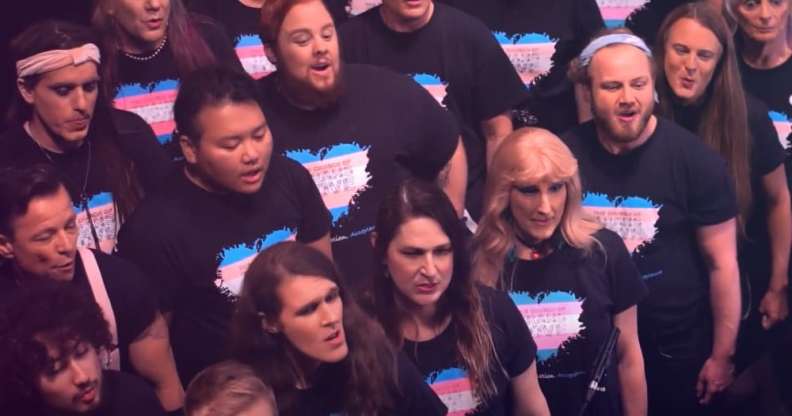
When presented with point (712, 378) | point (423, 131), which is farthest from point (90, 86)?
point (712, 378)

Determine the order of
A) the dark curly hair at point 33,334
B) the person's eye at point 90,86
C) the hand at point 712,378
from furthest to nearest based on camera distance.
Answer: the hand at point 712,378 < the person's eye at point 90,86 < the dark curly hair at point 33,334

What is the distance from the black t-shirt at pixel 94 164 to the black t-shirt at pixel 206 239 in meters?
0.18

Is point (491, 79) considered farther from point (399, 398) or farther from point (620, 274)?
point (399, 398)

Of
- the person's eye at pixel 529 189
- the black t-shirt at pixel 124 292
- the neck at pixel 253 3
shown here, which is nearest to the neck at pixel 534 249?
the person's eye at pixel 529 189

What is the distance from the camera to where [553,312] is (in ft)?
10.2

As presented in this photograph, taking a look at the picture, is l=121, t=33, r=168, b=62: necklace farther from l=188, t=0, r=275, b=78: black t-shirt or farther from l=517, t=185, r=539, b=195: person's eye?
l=517, t=185, r=539, b=195: person's eye

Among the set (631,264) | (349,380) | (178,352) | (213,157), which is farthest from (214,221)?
(631,264)

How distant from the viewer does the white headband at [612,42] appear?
11.5 ft

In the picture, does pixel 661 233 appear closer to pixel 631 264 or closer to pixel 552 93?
pixel 631 264

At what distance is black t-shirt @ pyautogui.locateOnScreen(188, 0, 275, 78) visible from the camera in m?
3.70

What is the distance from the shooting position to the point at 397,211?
112 inches

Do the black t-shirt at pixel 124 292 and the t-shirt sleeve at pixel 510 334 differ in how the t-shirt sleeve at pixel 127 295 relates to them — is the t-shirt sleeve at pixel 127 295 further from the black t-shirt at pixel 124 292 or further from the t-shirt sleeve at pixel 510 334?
the t-shirt sleeve at pixel 510 334

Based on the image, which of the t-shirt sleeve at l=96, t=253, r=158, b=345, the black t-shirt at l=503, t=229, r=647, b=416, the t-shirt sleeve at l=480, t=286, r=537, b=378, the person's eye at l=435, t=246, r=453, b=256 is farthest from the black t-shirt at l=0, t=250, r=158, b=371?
the black t-shirt at l=503, t=229, r=647, b=416

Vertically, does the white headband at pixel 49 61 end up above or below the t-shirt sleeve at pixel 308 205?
above
